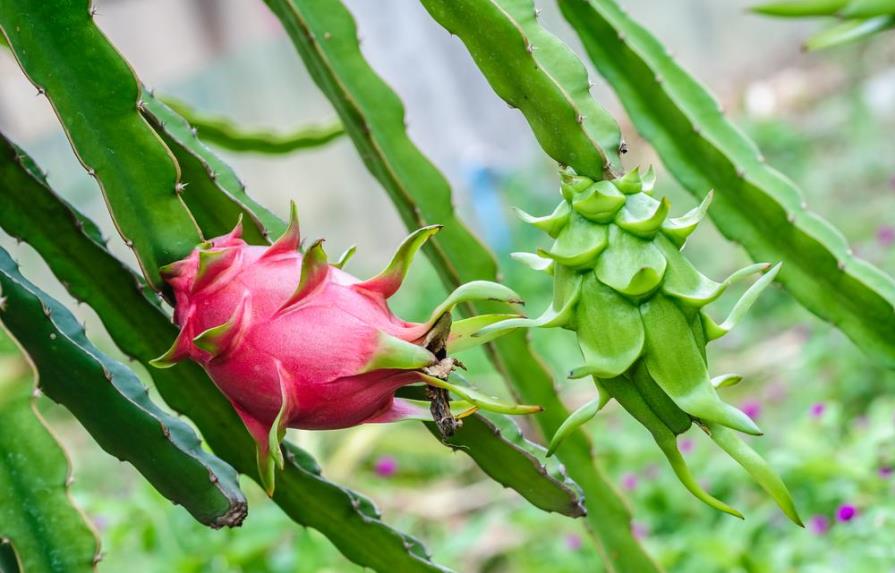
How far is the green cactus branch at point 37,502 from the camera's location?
23.3 inches

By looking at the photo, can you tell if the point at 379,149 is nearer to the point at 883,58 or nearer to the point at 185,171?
the point at 185,171

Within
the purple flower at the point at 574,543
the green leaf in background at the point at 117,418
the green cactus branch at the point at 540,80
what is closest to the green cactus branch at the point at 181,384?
the green leaf in background at the point at 117,418

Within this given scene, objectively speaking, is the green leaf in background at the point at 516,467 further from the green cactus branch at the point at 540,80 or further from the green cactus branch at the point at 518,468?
the green cactus branch at the point at 540,80

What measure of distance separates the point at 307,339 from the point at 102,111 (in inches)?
8.9

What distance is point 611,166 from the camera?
74cm

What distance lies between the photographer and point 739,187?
3.38 feet

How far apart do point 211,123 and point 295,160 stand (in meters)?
3.79

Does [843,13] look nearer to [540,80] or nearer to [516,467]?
[540,80]

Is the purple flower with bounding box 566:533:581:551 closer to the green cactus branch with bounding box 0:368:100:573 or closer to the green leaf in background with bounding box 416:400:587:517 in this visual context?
the green leaf in background with bounding box 416:400:587:517

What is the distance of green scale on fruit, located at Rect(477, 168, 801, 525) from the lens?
601 millimetres

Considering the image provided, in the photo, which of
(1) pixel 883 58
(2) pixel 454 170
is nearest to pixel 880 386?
(2) pixel 454 170

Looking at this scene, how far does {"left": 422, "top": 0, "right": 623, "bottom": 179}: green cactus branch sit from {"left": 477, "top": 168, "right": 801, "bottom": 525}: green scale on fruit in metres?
0.10

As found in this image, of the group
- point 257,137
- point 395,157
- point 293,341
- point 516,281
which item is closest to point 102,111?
point 293,341

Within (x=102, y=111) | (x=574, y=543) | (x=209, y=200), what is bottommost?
(x=574, y=543)
